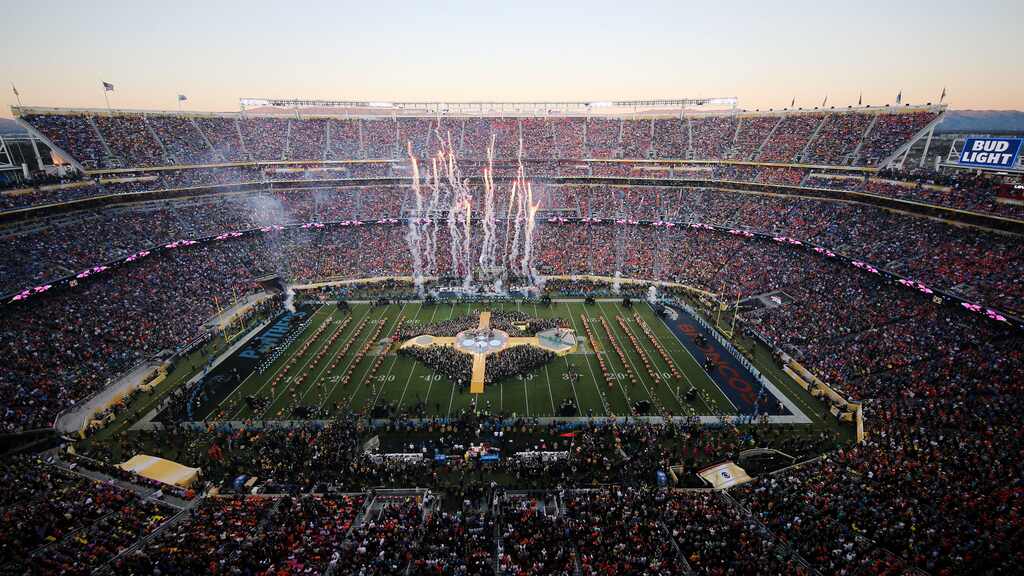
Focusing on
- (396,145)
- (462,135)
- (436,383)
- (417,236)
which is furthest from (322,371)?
(462,135)

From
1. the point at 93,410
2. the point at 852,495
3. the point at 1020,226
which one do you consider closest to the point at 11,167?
the point at 93,410

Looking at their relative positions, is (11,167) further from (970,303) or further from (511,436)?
(970,303)

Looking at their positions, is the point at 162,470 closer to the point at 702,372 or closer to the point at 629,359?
the point at 629,359

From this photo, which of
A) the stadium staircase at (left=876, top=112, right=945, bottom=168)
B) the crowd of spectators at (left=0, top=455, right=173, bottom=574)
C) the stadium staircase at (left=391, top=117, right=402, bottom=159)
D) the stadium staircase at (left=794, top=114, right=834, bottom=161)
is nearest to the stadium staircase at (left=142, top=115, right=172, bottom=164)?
the stadium staircase at (left=391, top=117, right=402, bottom=159)

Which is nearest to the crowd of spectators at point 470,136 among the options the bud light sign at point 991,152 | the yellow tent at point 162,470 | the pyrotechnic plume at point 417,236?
the pyrotechnic plume at point 417,236

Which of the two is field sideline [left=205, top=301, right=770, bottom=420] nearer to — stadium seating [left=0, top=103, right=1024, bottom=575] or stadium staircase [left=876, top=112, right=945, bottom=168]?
stadium seating [left=0, top=103, right=1024, bottom=575]

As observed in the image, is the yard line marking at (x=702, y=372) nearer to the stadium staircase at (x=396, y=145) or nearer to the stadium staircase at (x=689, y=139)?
the stadium staircase at (x=689, y=139)

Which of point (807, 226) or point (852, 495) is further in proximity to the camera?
point (807, 226)
